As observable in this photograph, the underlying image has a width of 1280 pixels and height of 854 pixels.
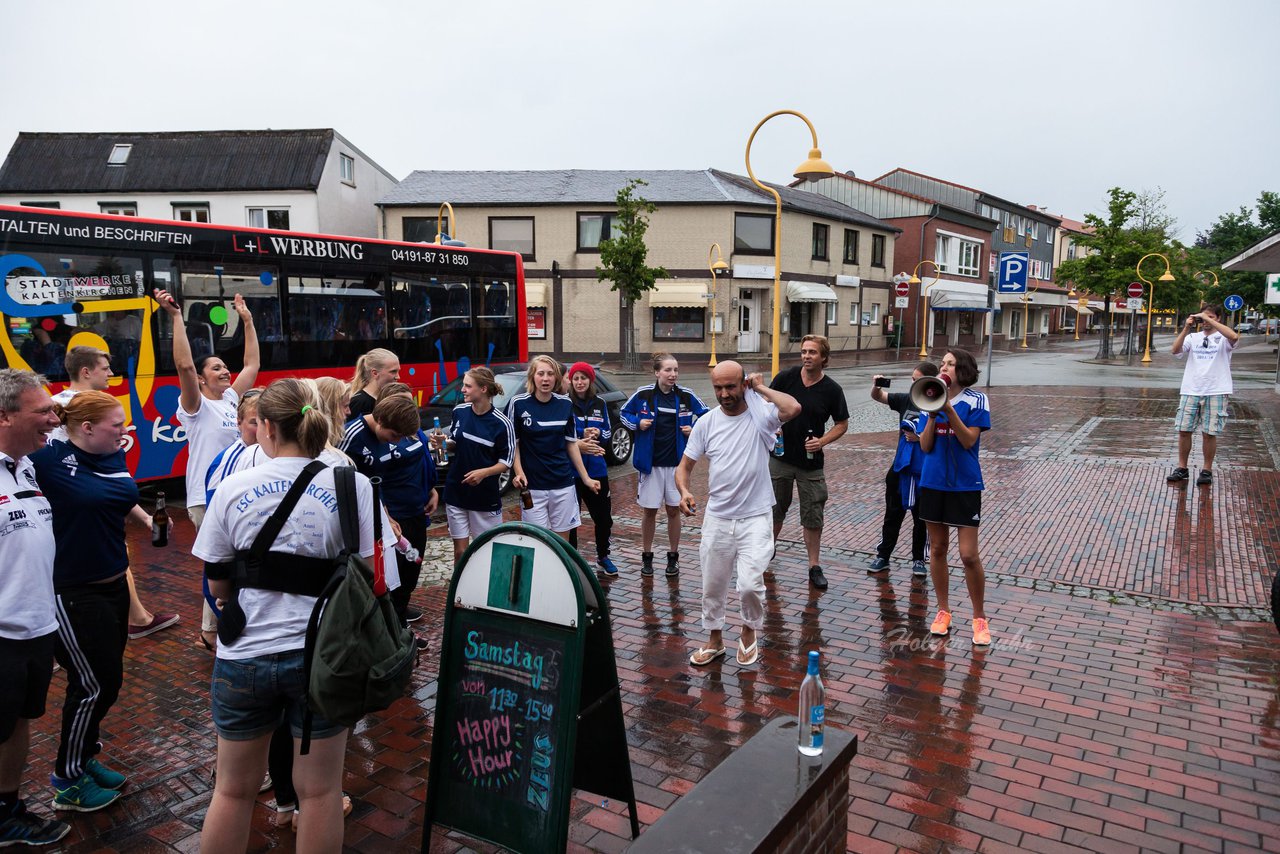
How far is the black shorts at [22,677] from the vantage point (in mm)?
3109

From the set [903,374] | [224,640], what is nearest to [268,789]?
[224,640]

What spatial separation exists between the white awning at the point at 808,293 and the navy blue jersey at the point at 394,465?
34779mm

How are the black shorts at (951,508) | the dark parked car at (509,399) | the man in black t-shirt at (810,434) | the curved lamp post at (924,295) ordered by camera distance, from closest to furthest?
the black shorts at (951,508) → the man in black t-shirt at (810,434) → the dark parked car at (509,399) → the curved lamp post at (924,295)

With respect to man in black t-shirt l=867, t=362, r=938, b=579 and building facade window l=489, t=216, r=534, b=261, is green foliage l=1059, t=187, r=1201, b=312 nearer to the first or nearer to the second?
building facade window l=489, t=216, r=534, b=261

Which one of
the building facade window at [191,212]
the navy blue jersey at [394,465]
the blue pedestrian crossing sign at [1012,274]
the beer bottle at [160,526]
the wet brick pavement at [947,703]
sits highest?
the building facade window at [191,212]

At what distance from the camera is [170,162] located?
35.7 m

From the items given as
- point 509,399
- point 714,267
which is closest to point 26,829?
point 509,399

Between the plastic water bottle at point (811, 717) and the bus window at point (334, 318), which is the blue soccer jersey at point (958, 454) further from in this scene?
the bus window at point (334, 318)

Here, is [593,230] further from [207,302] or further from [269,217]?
[207,302]

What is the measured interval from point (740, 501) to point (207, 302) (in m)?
8.32

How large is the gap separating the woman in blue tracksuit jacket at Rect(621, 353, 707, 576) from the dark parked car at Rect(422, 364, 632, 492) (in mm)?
2904

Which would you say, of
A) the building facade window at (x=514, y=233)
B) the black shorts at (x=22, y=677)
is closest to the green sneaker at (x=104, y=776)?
the black shorts at (x=22, y=677)

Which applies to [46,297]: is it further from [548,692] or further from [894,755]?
[894,755]

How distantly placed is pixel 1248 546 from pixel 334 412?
7.88m
